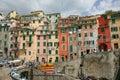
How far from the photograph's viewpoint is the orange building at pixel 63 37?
74.9 m

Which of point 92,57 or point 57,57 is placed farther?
point 57,57

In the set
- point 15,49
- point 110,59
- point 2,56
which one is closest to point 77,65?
point 110,59

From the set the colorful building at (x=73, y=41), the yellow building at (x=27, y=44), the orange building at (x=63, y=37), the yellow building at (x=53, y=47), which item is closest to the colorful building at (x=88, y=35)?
the colorful building at (x=73, y=41)

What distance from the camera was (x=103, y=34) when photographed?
6881cm

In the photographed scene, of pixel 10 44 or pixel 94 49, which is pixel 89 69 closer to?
pixel 94 49

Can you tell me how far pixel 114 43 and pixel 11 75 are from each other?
3086 centimetres

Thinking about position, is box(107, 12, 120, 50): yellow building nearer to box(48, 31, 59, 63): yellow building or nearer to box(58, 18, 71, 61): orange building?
box(58, 18, 71, 61): orange building

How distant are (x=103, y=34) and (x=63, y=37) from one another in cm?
1335

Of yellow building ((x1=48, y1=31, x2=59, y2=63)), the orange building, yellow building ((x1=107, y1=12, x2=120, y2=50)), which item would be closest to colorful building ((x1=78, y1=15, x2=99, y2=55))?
the orange building

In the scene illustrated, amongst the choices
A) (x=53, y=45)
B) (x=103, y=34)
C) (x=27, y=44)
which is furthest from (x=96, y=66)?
(x=27, y=44)

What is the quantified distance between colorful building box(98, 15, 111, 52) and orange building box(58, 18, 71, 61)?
10738 mm

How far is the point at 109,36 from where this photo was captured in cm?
6788

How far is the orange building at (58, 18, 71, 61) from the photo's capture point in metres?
74.9

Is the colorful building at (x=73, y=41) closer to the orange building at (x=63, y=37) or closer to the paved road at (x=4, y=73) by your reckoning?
the orange building at (x=63, y=37)
